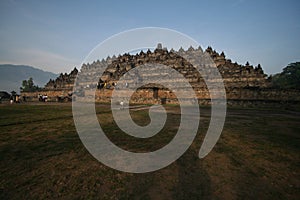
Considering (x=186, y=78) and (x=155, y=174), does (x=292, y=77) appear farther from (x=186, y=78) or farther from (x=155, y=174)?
(x=155, y=174)

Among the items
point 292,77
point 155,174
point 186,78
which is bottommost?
point 155,174

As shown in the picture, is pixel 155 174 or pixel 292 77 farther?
pixel 292 77

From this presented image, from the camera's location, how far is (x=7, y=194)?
7.16 ft

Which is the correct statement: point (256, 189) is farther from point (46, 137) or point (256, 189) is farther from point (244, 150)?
point (46, 137)

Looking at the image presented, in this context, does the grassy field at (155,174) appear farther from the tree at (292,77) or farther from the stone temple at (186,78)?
the tree at (292,77)

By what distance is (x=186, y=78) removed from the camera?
25828 mm

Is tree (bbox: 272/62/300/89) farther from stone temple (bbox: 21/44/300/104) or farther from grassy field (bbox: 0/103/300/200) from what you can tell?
grassy field (bbox: 0/103/300/200)

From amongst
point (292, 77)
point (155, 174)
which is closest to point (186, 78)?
point (155, 174)

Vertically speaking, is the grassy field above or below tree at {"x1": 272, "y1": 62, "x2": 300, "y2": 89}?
below

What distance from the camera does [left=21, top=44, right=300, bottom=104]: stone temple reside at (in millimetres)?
16359

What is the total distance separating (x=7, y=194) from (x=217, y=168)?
11.1ft

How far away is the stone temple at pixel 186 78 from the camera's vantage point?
53.7 ft

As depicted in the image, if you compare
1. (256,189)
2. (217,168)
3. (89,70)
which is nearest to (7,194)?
(217,168)

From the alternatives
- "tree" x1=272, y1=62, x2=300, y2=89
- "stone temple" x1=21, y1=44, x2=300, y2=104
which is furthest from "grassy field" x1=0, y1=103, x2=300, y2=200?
"tree" x1=272, y1=62, x2=300, y2=89
